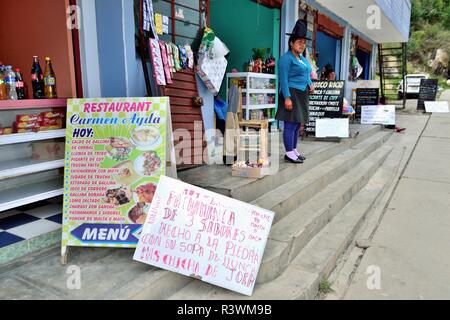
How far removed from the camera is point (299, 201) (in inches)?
150

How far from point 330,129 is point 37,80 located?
4.62 meters

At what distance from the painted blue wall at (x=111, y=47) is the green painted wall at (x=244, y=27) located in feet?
12.6

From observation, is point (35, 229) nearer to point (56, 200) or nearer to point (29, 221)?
point (29, 221)

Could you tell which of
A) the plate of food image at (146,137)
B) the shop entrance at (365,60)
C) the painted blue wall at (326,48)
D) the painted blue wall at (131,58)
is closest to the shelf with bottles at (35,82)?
the painted blue wall at (131,58)

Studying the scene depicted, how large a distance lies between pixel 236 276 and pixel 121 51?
→ 2.23 metres

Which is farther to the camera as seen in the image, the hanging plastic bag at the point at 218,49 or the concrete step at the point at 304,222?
the hanging plastic bag at the point at 218,49

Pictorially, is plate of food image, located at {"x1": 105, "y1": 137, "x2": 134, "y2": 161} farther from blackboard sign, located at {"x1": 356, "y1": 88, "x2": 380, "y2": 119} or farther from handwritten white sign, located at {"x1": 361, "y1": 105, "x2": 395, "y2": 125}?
blackboard sign, located at {"x1": 356, "y1": 88, "x2": 380, "y2": 119}

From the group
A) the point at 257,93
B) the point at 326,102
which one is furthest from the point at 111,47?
the point at 326,102

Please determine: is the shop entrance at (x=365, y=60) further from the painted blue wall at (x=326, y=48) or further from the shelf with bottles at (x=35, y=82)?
the shelf with bottles at (x=35, y=82)

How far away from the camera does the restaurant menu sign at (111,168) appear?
8.21 feet

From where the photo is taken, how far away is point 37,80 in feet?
10.7

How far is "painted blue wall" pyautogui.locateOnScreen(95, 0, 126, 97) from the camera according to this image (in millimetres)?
3330

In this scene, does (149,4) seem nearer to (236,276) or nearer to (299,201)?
(299,201)
